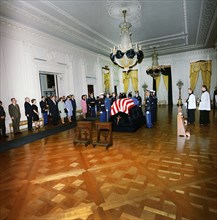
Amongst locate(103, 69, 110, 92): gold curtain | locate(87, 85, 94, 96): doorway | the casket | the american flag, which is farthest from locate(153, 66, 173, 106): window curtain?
the american flag

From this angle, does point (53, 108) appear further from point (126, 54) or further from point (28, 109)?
point (126, 54)

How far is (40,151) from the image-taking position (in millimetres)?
4059

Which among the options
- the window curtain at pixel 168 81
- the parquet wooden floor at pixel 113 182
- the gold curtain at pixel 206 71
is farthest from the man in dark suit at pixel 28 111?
the gold curtain at pixel 206 71

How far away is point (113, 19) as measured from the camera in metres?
6.46

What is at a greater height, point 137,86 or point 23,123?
point 137,86

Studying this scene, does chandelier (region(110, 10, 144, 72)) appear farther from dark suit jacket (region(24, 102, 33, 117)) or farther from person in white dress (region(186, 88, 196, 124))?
dark suit jacket (region(24, 102, 33, 117))

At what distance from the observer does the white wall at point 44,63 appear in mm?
6039

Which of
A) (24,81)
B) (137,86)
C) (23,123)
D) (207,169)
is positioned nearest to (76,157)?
(207,169)

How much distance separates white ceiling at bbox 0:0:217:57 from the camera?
5.26 metres

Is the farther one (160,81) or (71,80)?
(160,81)

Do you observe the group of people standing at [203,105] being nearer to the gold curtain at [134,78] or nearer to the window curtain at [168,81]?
the window curtain at [168,81]

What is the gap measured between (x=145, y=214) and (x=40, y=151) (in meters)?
3.12

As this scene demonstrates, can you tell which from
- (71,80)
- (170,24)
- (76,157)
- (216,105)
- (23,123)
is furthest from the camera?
(216,105)

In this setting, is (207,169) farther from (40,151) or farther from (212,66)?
(212,66)
